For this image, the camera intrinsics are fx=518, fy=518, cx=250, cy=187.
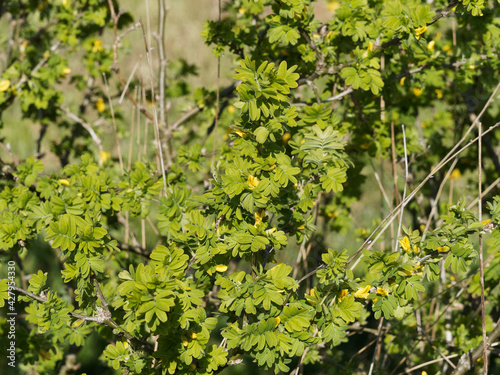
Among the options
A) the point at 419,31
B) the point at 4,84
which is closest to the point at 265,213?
the point at 419,31

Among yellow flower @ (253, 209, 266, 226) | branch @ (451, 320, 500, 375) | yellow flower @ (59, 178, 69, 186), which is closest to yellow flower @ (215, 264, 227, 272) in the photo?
yellow flower @ (253, 209, 266, 226)

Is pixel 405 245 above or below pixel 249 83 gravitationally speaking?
below

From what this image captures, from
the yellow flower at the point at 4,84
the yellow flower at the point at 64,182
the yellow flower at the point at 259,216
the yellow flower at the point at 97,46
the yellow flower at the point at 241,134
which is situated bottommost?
the yellow flower at the point at 64,182

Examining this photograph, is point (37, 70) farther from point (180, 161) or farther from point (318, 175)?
point (318, 175)

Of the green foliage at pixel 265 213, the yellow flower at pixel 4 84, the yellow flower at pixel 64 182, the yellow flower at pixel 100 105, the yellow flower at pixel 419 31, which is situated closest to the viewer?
the green foliage at pixel 265 213

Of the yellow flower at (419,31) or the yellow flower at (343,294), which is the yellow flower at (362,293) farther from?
the yellow flower at (419,31)

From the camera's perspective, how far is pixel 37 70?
2.04 m

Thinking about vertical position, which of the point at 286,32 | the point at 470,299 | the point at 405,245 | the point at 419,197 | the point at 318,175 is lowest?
the point at 470,299

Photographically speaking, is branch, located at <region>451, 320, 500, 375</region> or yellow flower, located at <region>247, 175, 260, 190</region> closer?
yellow flower, located at <region>247, 175, 260, 190</region>

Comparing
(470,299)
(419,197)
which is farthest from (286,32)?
(470,299)

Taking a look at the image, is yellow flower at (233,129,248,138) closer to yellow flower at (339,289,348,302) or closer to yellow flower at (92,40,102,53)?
yellow flower at (339,289,348,302)

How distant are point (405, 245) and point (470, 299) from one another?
98 centimetres

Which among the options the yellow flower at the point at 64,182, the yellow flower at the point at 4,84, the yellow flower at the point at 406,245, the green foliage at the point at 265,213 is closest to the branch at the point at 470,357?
the green foliage at the point at 265,213

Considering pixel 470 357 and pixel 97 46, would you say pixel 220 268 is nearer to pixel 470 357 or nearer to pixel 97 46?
pixel 470 357
